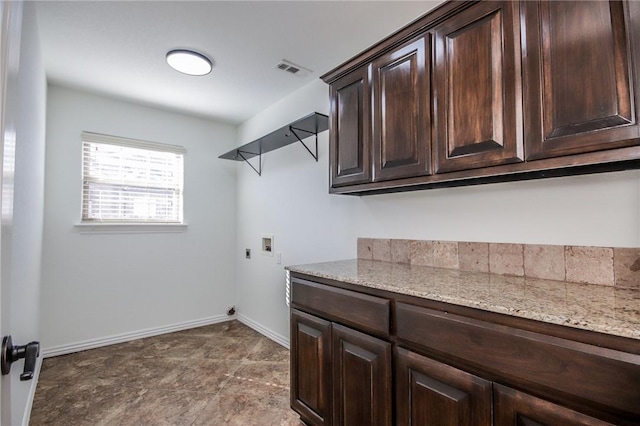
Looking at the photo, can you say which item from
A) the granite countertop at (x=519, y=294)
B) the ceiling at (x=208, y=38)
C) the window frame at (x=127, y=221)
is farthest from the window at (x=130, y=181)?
the granite countertop at (x=519, y=294)

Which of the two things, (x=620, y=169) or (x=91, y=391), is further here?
(x=91, y=391)

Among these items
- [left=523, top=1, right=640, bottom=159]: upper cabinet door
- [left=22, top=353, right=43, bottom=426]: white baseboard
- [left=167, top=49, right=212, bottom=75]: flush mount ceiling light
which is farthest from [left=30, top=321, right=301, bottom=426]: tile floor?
[left=167, top=49, right=212, bottom=75]: flush mount ceiling light

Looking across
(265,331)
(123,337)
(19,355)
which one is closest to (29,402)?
(123,337)

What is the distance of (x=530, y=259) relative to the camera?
1428mm

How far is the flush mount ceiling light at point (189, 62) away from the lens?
7.38 feet

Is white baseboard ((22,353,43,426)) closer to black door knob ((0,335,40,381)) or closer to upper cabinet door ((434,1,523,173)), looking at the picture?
black door knob ((0,335,40,381))

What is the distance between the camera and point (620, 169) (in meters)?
1.19

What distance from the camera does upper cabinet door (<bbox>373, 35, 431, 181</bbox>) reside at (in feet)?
4.93

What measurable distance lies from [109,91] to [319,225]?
2.46 meters

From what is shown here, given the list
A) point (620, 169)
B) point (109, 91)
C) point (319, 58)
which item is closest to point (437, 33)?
point (620, 169)

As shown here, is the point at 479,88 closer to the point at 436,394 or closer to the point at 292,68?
the point at 436,394

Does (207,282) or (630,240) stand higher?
(630,240)

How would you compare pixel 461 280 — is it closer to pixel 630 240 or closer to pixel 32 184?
pixel 630 240

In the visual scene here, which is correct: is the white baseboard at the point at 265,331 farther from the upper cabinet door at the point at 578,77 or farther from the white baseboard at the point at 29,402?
the upper cabinet door at the point at 578,77
